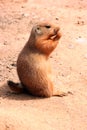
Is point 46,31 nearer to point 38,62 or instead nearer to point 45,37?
point 45,37

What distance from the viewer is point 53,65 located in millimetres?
7953

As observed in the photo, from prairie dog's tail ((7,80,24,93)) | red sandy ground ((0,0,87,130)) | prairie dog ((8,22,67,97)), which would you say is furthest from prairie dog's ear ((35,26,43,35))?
red sandy ground ((0,0,87,130))

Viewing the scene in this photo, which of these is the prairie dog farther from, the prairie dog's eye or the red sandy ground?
the red sandy ground

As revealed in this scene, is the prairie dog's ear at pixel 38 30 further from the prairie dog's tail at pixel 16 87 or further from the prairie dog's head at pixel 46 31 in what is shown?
the prairie dog's tail at pixel 16 87

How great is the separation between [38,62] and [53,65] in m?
1.37

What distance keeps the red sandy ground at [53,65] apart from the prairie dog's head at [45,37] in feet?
2.67

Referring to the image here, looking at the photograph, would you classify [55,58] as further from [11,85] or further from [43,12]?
[43,12]

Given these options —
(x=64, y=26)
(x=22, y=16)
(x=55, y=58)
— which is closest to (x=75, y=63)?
(x=55, y=58)

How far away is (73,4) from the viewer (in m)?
11.2

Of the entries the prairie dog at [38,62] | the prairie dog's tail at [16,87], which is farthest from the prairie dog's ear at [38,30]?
the prairie dog's tail at [16,87]

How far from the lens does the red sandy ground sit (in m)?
5.99

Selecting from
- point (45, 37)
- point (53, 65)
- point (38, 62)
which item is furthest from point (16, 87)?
point (53, 65)

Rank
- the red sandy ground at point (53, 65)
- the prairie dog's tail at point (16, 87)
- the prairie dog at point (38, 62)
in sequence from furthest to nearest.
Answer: the prairie dog's tail at point (16, 87), the prairie dog at point (38, 62), the red sandy ground at point (53, 65)

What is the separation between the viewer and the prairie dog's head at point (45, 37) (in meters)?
6.61
